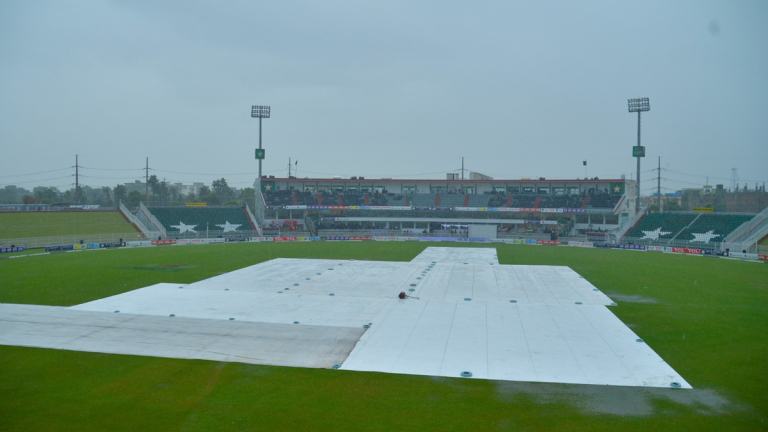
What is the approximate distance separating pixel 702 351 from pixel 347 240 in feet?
153

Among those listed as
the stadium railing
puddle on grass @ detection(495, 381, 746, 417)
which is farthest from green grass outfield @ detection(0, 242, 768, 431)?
the stadium railing

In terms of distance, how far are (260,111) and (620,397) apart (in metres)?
65.3

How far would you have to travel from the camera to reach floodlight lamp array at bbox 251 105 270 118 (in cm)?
6923

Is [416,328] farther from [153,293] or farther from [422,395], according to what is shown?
[153,293]

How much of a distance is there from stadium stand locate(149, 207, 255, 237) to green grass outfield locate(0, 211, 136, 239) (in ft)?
14.7

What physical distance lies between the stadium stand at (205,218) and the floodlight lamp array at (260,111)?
44.7 feet

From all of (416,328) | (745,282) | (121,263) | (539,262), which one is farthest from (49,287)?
(745,282)

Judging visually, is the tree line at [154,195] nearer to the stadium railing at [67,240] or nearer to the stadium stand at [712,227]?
the stadium railing at [67,240]

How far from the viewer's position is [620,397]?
35.2 ft

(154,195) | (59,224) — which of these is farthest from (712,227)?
(154,195)

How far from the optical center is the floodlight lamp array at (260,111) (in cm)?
Answer: 6923

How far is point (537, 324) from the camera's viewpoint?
56.1 ft

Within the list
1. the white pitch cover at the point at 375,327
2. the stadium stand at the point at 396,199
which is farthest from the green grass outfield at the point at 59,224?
the stadium stand at the point at 396,199

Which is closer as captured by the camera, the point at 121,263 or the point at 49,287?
the point at 49,287
